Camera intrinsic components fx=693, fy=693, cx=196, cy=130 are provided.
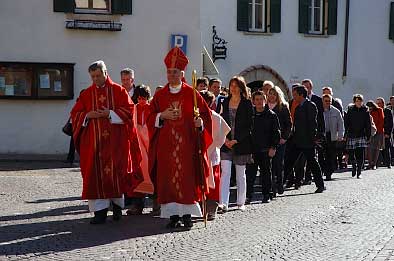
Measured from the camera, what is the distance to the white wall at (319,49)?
2314 centimetres

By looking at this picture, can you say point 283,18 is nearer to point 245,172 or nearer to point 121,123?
point 245,172

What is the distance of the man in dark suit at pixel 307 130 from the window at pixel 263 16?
11.2 m

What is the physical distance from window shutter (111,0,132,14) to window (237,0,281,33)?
5650 millimetres

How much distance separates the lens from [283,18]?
24.3 metres

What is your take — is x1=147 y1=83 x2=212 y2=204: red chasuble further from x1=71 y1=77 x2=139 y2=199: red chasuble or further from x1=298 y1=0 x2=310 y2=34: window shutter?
x1=298 y1=0 x2=310 y2=34: window shutter

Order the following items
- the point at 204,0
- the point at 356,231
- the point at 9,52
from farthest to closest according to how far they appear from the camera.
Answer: the point at 204,0, the point at 9,52, the point at 356,231

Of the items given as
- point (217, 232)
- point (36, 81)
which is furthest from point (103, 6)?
point (217, 232)

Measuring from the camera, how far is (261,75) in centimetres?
2394

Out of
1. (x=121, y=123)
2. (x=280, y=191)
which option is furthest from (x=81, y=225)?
(x=280, y=191)

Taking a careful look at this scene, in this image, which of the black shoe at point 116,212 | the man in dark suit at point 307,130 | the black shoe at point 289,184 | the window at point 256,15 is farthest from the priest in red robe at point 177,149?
the window at point 256,15

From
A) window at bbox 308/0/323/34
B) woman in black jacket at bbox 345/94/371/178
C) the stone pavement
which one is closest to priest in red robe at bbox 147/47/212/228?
the stone pavement

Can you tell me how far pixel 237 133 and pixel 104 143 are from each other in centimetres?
215

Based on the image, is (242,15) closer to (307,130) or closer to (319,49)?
(319,49)

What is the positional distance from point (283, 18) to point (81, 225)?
1690 cm
